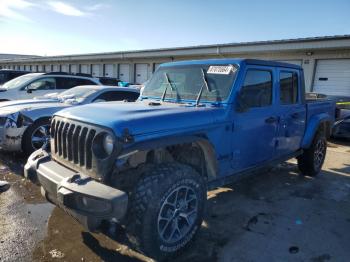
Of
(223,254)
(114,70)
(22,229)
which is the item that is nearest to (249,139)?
(223,254)

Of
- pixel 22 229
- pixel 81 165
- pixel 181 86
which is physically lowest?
pixel 22 229

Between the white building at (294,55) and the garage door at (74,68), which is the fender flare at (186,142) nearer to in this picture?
the white building at (294,55)

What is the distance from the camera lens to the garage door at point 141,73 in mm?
25016

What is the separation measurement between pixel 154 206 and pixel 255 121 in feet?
6.36

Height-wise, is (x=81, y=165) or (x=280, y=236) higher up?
(x=81, y=165)

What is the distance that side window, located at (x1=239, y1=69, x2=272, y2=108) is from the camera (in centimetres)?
385

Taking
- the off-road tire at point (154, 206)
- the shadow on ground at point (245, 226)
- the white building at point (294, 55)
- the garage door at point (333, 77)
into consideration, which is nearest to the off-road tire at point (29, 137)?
the shadow on ground at point (245, 226)

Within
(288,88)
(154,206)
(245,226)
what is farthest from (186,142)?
(288,88)

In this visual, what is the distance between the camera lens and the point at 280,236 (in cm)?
362

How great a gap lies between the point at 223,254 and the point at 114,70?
88.7 ft

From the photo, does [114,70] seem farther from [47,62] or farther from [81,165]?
[81,165]

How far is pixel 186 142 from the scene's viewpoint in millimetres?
3098

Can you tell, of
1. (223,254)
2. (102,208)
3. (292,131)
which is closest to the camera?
(102,208)

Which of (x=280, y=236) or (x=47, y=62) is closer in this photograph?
(x=280, y=236)
